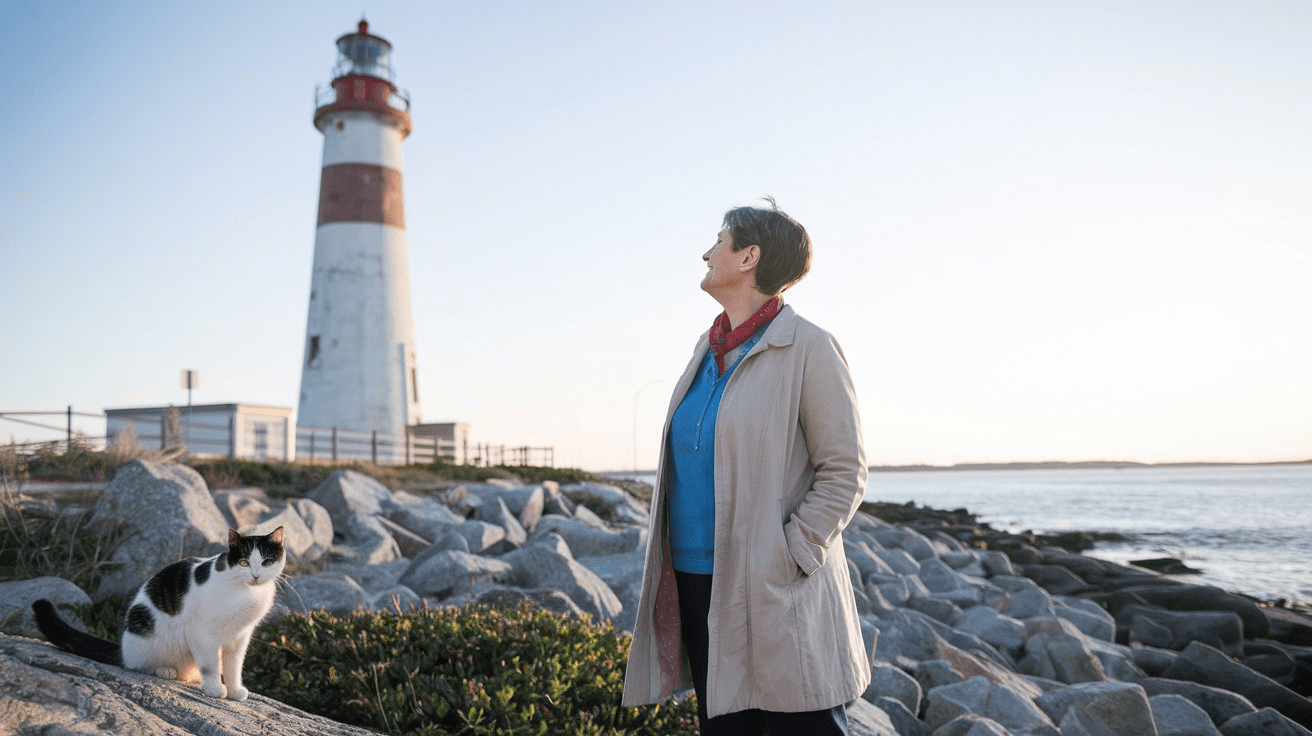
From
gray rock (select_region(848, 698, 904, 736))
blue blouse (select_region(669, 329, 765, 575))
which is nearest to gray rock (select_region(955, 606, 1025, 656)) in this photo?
gray rock (select_region(848, 698, 904, 736))

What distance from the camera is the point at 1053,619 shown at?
30.4 ft

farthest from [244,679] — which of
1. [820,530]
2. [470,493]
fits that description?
[470,493]

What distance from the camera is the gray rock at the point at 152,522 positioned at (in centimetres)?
688

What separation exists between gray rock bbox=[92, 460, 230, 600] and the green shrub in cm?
230

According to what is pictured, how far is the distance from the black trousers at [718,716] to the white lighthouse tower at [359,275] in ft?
68.3

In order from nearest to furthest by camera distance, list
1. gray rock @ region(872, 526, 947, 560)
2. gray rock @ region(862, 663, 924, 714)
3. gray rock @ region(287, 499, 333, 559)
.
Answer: gray rock @ region(862, 663, 924, 714) < gray rock @ region(287, 499, 333, 559) < gray rock @ region(872, 526, 947, 560)

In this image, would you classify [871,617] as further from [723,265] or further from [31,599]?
[31,599]

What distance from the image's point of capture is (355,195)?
74.0 ft

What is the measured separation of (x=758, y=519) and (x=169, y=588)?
232 centimetres

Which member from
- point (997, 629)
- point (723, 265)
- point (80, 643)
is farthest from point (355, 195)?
point (723, 265)

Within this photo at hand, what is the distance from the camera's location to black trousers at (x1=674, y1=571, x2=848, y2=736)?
2.75 metres

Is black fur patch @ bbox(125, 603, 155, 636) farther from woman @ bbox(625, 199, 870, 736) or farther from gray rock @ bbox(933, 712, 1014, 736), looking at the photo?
gray rock @ bbox(933, 712, 1014, 736)

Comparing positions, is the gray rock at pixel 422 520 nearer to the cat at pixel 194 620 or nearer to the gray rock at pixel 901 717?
the gray rock at pixel 901 717

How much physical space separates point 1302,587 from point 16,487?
2033cm
